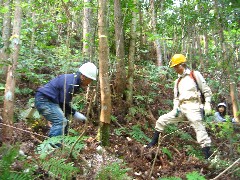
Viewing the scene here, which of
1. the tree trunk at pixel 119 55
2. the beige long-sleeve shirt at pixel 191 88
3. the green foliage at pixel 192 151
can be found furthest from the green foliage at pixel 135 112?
the beige long-sleeve shirt at pixel 191 88

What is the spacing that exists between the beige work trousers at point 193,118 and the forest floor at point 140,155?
0.70 feet

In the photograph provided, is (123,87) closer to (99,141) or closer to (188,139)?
(188,139)

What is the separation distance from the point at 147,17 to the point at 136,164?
30.9ft

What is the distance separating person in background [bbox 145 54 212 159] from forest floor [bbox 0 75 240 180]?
25 cm

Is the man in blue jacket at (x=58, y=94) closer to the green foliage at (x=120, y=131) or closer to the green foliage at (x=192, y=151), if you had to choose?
the green foliage at (x=120, y=131)

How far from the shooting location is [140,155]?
6098 millimetres

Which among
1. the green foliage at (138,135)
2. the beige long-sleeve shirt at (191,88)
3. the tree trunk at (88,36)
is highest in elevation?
the tree trunk at (88,36)

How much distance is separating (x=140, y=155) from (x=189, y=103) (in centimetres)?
160

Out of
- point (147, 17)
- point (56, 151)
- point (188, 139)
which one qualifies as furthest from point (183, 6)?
point (56, 151)

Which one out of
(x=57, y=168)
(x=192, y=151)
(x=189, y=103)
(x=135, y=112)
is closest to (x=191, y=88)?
(x=189, y=103)

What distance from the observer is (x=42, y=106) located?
17.6ft

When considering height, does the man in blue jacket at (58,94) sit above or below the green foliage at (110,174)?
above

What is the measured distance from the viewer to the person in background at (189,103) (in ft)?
20.9

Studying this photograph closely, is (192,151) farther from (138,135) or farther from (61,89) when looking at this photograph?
(61,89)
